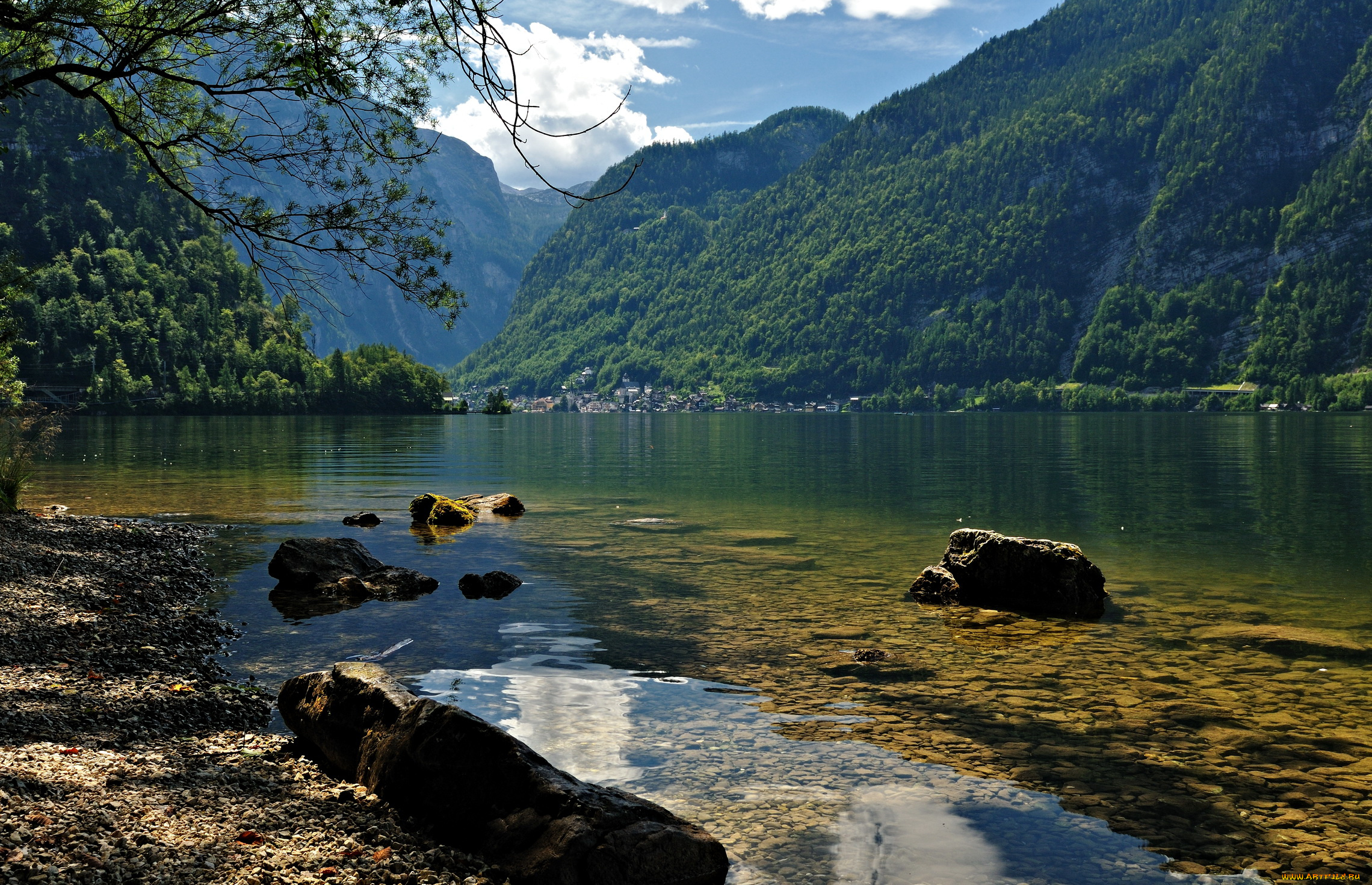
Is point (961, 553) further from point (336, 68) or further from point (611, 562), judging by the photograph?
point (336, 68)

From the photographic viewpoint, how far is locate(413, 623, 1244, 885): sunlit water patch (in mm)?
8133

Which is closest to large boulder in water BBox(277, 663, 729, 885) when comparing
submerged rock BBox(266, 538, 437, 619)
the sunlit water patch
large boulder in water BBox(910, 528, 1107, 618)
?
the sunlit water patch

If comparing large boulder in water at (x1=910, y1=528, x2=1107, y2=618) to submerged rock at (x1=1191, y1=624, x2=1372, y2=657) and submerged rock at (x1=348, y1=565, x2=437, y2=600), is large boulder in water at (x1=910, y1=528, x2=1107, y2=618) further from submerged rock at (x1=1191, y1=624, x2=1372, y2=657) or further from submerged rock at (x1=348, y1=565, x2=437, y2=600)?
submerged rock at (x1=348, y1=565, x2=437, y2=600)

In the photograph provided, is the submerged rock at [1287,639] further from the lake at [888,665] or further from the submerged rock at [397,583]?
the submerged rock at [397,583]

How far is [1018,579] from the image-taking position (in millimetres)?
19609

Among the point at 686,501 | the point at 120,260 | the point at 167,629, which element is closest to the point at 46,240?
the point at 120,260

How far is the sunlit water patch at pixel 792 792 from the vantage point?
813cm

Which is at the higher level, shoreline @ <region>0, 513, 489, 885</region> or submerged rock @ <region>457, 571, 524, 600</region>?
shoreline @ <region>0, 513, 489, 885</region>

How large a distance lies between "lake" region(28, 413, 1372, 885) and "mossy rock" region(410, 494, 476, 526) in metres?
1.36

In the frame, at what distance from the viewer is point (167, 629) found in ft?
50.8

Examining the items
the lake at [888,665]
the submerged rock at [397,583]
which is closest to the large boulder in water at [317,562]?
the submerged rock at [397,583]

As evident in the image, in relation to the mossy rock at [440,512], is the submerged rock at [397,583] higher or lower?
lower

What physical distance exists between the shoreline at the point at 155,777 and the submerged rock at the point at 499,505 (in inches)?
785

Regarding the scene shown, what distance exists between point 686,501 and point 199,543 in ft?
70.7
